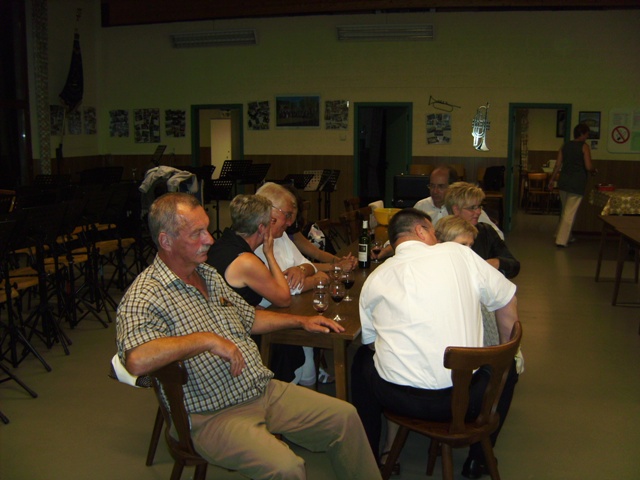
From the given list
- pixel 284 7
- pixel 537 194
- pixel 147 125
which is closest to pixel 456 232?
pixel 284 7

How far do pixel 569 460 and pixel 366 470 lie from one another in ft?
4.29

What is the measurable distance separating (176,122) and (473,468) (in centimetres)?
1055

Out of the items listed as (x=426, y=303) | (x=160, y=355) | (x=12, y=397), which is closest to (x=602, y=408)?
(x=426, y=303)

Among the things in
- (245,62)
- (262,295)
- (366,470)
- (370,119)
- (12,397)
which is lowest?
(12,397)

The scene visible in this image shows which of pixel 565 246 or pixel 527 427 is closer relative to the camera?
pixel 527 427

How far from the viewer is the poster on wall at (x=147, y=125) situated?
12.5 meters

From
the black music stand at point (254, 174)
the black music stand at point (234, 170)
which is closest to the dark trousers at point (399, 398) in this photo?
the black music stand at point (234, 170)

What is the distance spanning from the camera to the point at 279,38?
1173 centimetres

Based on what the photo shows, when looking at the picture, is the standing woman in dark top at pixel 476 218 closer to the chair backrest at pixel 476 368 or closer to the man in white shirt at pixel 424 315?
the man in white shirt at pixel 424 315

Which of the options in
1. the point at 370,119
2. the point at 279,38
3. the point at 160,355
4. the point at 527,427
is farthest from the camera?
the point at 370,119

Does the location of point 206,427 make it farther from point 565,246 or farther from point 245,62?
point 245,62

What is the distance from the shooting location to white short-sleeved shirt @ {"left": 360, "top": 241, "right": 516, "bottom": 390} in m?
2.43

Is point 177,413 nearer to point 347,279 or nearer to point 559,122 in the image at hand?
point 347,279

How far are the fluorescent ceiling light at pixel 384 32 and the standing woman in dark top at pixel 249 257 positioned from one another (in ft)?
28.3
